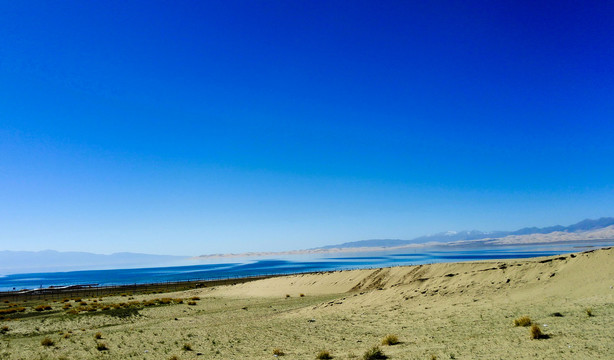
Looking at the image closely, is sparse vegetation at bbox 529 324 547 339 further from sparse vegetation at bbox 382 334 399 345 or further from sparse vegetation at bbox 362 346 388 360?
sparse vegetation at bbox 362 346 388 360

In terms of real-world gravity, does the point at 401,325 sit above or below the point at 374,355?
below

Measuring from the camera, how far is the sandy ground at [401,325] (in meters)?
12.0

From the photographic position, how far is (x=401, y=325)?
17.2 m

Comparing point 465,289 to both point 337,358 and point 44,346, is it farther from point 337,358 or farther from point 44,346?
point 44,346

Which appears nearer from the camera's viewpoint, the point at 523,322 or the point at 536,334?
the point at 536,334

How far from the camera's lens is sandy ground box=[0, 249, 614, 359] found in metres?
12.0

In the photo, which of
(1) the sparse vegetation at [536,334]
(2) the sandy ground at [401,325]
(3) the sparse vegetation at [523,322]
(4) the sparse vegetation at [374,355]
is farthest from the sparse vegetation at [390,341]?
(3) the sparse vegetation at [523,322]

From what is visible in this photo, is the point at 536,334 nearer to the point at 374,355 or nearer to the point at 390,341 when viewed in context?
the point at 390,341

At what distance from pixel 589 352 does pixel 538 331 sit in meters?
2.09

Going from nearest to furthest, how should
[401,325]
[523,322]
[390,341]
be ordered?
1. [390,341]
2. [523,322]
3. [401,325]

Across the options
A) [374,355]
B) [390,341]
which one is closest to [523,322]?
[390,341]

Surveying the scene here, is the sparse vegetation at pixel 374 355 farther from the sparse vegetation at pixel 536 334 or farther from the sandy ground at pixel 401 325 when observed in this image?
the sparse vegetation at pixel 536 334

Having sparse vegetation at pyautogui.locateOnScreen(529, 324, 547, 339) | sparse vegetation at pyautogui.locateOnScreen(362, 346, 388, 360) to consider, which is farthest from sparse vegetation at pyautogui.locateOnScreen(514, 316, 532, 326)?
sparse vegetation at pyautogui.locateOnScreen(362, 346, 388, 360)

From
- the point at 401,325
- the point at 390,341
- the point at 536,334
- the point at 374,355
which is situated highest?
the point at 536,334
